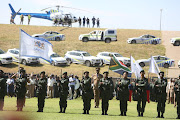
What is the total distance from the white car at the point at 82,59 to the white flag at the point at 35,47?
24.5 m

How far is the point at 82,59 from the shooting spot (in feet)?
125

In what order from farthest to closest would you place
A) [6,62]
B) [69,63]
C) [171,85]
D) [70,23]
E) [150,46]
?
1. [70,23]
2. [150,46]
3. [69,63]
4. [6,62]
5. [171,85]

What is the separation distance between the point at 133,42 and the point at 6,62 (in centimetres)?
2234

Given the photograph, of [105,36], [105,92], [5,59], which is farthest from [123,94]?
[105,36]

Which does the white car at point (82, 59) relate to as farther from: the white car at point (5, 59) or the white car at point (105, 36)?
the white car at point (105, 36)

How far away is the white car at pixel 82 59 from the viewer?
37.5 meters

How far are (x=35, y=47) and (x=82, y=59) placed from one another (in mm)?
25322

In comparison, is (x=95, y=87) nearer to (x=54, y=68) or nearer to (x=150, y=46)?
(x=54, y=68)

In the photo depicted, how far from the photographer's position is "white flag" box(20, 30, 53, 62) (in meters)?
12.8

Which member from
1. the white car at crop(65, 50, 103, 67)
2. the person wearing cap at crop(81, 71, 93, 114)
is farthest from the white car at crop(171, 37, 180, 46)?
the person wearing cap at crop(81, 71, 93, 114)

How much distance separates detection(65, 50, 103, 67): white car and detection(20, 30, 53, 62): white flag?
24.5m

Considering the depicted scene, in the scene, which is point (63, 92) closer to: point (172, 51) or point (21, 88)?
point (21, 88)

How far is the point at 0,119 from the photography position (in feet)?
7.43

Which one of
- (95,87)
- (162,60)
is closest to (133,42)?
(162,60)
